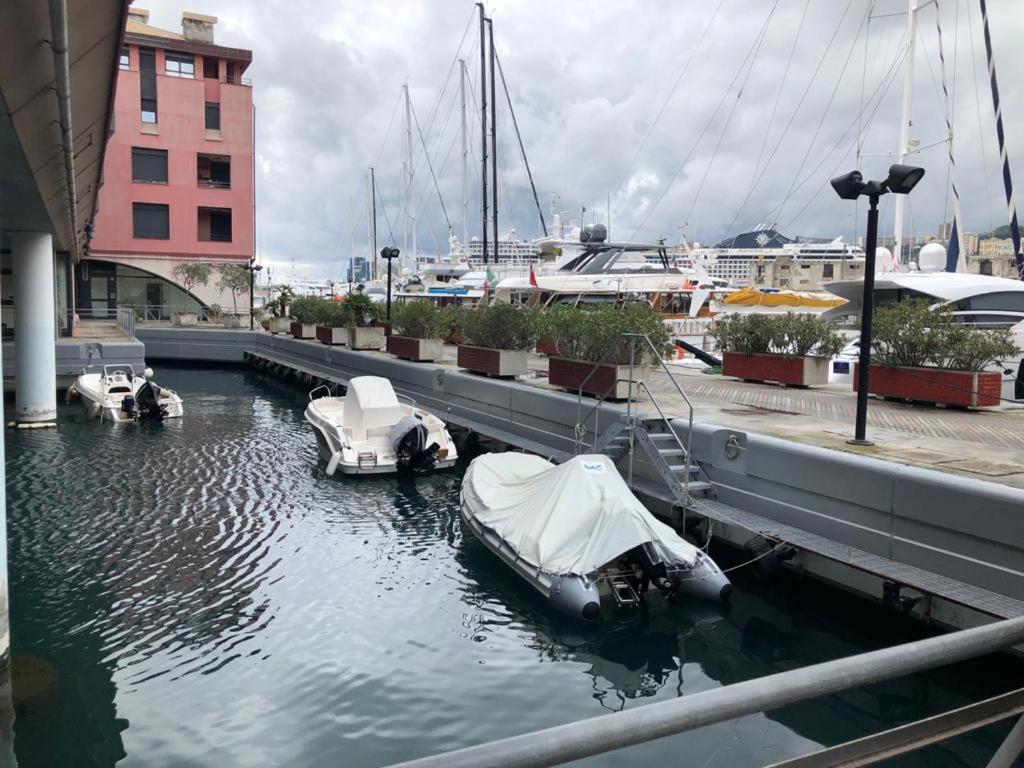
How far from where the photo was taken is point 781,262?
61.3 m

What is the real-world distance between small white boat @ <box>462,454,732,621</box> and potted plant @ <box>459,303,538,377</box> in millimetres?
9172

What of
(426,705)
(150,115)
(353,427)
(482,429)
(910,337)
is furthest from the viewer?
(150,115)

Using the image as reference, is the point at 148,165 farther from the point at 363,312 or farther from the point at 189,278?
the point at 363,312

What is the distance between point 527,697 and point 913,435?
7.69 metres

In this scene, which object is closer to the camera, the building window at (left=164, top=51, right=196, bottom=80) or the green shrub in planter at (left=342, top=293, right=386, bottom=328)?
the green shrub in planter at (left=342, top=293, right=386, bottom=328)

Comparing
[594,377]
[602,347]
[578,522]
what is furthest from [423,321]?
[578,522]

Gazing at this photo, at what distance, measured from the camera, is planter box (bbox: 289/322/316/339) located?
37.9 m

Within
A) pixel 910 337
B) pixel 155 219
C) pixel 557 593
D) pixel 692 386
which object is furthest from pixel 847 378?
pixel 155 219

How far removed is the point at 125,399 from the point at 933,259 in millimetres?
26149

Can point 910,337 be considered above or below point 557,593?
above

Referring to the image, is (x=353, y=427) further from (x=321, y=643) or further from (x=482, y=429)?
(x=321, y=643)

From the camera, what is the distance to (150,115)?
49.7m

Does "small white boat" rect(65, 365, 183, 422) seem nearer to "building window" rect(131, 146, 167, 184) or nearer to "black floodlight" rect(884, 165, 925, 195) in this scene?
"black floodlight" rect(884, 165, 925, 195)

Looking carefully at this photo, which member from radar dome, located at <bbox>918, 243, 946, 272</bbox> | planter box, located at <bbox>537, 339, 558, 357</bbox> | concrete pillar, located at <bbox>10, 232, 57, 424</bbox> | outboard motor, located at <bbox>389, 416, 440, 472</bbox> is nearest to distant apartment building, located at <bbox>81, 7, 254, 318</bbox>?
concrete pillar, located at <bbox>10, 232, 57, 424</bbox>
